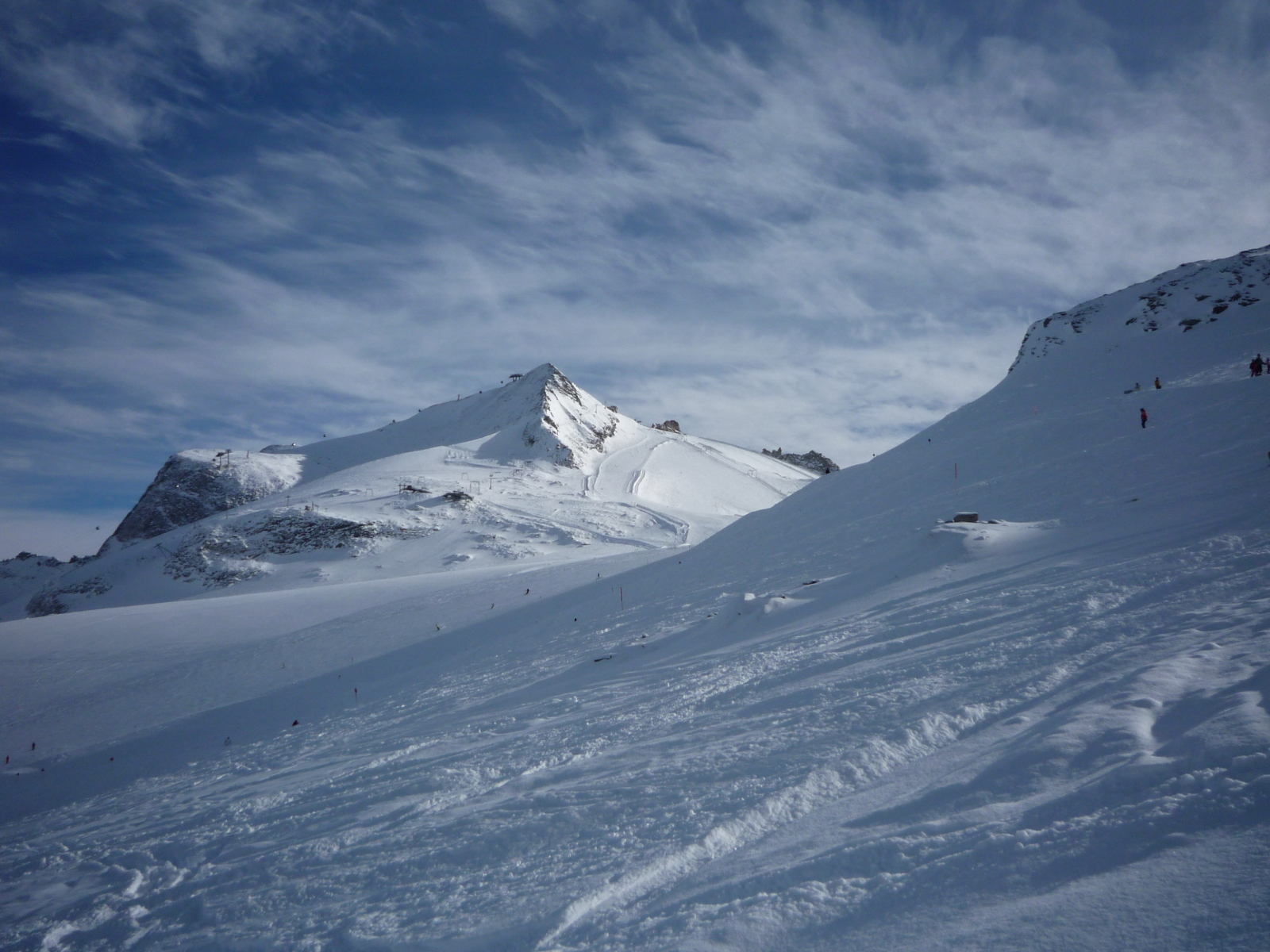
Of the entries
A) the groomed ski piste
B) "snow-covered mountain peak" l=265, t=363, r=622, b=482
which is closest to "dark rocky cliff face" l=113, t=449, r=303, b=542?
"snow-covered mountain peak" l=265, t=363, r=622, b=482

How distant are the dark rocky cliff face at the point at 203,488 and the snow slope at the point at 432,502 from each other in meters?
0.19

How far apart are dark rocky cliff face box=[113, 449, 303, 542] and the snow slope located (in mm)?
188

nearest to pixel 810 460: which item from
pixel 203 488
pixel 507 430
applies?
pixel 507 430

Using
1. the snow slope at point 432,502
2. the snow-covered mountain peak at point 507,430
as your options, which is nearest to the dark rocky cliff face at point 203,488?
the snow slope at point 432,502

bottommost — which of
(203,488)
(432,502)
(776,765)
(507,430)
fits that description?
(776,765)

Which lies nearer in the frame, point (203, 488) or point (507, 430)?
point (203, 488)

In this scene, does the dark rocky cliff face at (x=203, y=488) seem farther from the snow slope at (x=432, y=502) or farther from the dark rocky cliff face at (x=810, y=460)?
the dark rocky cliff face at (x=810, y=460)

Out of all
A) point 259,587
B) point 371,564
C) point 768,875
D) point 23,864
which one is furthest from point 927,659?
point 259,587

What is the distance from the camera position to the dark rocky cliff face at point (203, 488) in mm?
70250

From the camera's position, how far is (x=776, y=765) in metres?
6.90

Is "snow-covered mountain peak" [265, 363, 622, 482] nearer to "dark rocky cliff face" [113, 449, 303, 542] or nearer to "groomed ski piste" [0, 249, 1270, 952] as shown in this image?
"dark rocky cliff face" [113, 449, 303, 542]

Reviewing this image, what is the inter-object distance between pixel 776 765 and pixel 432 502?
4865 cm

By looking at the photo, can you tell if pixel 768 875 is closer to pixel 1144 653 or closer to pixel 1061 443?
pixel 1144 653

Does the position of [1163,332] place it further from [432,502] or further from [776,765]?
[432,502]
